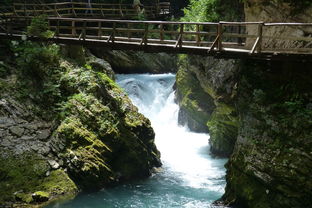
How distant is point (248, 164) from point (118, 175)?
19.5 ft

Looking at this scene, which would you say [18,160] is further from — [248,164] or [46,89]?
[248,164]

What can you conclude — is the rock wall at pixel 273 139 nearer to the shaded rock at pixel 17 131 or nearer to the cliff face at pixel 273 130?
the cliff face at pixel 273 130

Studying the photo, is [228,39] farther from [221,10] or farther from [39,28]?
[39,28]

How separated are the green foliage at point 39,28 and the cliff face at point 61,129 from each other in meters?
0.63

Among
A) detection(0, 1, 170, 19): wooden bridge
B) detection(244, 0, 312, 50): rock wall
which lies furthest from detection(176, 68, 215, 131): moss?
detection(0, 1, 170, 19): wooden bridge

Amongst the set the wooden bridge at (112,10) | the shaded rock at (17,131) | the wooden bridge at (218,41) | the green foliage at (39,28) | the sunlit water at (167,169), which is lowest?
the sunlit water at (167,169)

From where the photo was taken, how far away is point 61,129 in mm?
14656

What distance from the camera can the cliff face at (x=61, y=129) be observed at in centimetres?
1332

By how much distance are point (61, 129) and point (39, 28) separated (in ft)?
20.1

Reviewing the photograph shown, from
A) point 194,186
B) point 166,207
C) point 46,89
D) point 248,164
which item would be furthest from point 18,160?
point 248,164

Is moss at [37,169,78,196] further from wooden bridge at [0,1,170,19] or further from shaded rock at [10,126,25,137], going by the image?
wooden bridge at [0,1,170,19]

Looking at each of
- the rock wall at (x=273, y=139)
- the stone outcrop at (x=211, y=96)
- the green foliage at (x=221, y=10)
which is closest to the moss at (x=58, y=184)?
the rock wall at (x=273, y=139)

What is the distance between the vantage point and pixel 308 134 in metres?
10.9

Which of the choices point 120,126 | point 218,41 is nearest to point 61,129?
point 120,126
